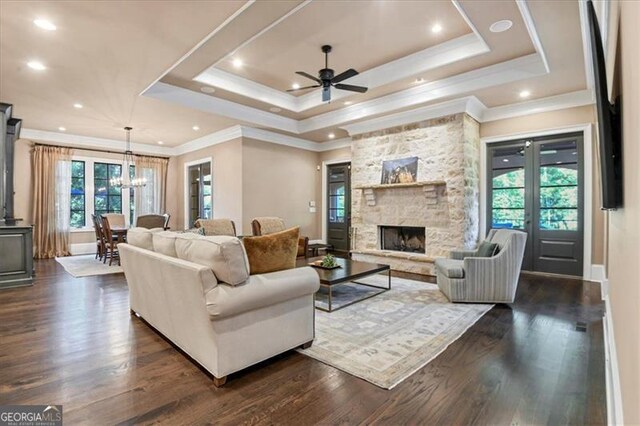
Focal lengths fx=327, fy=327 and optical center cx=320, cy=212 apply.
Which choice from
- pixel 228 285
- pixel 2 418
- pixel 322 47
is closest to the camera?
pixel 2 418

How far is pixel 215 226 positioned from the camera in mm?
5988

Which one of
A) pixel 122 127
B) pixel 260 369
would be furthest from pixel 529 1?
pixel 122 127

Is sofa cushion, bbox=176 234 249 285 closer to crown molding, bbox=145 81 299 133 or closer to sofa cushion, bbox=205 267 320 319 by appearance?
sofa cushion, bbox=205 267 320 319

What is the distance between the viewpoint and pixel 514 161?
19.1 feet

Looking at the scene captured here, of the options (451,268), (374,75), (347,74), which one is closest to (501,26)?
(347,74)

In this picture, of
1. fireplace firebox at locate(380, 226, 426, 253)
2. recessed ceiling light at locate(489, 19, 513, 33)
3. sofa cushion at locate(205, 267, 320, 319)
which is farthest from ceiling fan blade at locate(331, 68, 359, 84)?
fireplace firebox at locate(380, 226, 426, 253)

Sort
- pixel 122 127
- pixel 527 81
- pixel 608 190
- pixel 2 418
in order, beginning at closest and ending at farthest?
pixel 608 190
pixel 2 418
pixel 527 81
pixel 122 127

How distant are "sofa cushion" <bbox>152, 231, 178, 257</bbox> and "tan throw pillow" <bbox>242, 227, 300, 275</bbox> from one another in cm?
68

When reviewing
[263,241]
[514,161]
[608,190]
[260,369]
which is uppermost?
[514,161]

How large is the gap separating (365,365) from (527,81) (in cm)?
460

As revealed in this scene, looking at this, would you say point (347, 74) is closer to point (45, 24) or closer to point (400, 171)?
point (400, 171)

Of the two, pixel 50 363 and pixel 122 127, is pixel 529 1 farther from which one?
pixel 122 127

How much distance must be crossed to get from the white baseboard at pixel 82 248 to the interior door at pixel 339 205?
6.20 metres

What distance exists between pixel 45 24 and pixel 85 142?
5718mm
